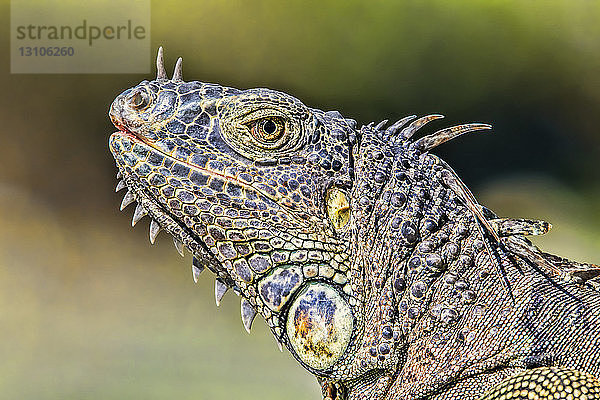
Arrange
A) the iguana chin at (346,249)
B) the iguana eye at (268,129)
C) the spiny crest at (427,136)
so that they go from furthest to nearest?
the spiny crest at (427,136) → the iguana eye at (268,129) → the iguana chin at (346,249)

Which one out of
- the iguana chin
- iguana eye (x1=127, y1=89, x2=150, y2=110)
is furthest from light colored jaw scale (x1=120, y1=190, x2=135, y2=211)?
iguana eye (x1=127, y1=89, x2=150, y2=110)

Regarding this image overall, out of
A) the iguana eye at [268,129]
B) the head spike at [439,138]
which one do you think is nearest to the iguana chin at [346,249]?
the iguana eye at [268,129]

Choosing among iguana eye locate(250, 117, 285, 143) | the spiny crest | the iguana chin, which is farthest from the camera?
the spiny crest

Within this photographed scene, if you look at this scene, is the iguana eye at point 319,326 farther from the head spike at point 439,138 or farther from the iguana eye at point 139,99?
the iguana eye at point 139,99

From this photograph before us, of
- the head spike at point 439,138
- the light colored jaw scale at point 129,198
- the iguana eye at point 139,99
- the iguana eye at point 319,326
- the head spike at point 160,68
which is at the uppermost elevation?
the head spike at point 160,68

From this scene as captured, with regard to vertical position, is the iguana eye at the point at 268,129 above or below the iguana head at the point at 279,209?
above

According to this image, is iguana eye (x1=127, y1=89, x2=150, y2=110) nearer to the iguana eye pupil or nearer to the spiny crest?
the iguana eye pupil

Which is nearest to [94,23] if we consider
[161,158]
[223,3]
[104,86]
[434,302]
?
[104,86]

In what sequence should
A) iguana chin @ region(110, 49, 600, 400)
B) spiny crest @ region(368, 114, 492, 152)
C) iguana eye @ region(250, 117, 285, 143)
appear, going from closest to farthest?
iguana chin @ region(110, 49, 600, 400) < iguana eye @ region(250, 117, 285, 143) < spiny crest @ region(368, 114, 492, 152)

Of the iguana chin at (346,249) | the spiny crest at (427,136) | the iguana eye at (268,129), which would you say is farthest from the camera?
the spiny crest at (427,136)

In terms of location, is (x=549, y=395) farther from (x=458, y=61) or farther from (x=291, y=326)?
(x=458, y=61)
